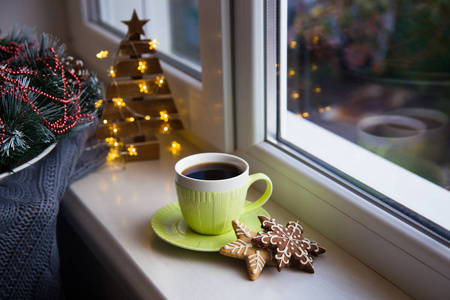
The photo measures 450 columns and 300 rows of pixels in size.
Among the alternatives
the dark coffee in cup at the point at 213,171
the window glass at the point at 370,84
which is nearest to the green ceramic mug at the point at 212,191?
the dark coffee in cup at the point at 213,171

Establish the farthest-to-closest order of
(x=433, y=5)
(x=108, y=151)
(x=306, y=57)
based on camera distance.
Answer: (x=108, y=151), (x=306, y=57), (x=433, y=5)

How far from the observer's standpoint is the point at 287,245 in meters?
0.60

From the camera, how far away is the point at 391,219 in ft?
1.92

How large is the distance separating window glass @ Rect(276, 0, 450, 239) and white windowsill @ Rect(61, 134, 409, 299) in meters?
0.10

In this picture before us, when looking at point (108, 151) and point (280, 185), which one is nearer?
point (280, 185)

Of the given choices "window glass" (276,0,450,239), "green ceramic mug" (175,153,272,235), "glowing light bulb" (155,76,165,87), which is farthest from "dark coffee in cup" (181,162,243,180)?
"glowing light bulb" (155,76,165,87)

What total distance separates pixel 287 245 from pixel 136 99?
1.36 feet

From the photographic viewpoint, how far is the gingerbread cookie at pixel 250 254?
593mm

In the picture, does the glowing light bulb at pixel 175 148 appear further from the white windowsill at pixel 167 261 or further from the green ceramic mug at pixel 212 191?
the green ceramic mug at pixel 212 191

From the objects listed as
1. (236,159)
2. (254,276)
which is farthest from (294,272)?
(236,159)

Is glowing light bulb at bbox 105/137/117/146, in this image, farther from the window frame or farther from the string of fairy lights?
the window frame

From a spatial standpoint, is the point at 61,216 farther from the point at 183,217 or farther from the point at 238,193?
the point at 238,193

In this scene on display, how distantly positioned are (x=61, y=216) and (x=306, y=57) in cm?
53

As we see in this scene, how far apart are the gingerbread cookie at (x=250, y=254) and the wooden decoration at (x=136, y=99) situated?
335 millimetres
